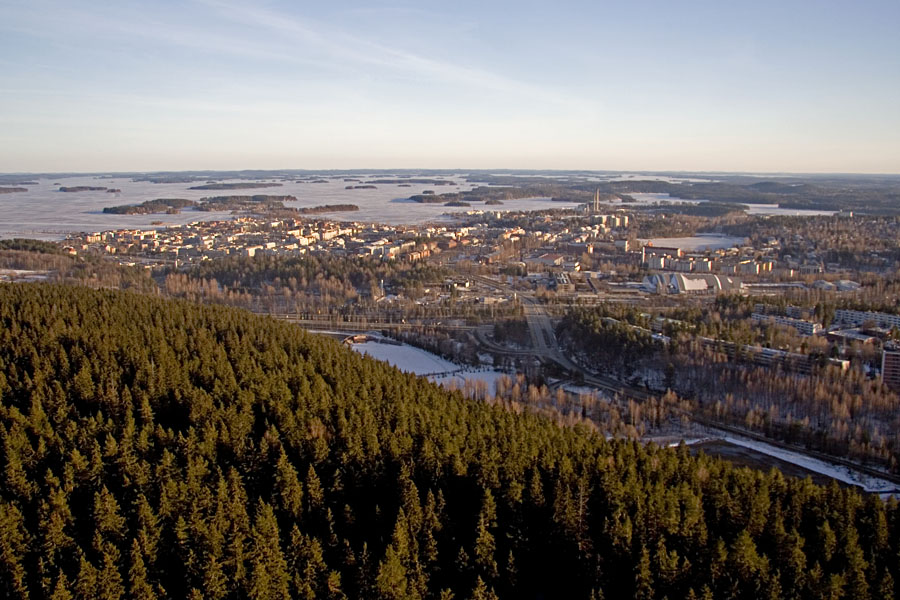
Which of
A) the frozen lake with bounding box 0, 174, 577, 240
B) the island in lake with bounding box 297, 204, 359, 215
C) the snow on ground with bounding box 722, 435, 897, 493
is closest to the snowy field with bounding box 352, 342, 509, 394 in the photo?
the snow on ground with bounding box 722, 435, 897, 493

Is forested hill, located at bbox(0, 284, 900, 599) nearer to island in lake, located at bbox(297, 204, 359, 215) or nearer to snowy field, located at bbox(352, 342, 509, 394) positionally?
snowy field, located at bbox(352, 342, 509, 394)

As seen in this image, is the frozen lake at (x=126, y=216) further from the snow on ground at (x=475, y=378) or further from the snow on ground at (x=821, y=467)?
the snow on ground at (x=821, y=467)

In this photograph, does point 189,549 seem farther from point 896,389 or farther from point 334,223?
point 334,223

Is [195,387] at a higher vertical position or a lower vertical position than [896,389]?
higher

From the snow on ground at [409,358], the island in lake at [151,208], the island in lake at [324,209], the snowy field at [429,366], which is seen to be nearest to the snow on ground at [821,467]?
the snowy field at [429,366]

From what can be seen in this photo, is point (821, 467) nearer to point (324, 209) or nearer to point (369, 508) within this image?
point (369, 508)

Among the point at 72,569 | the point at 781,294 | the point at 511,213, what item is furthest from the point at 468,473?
the point at 511,213
